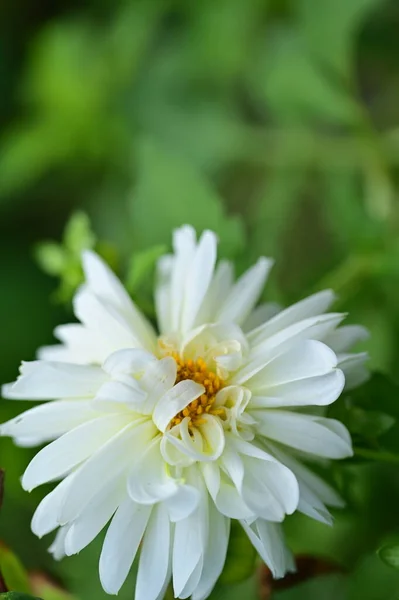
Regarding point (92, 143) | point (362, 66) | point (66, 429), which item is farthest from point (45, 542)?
point (362, 66)

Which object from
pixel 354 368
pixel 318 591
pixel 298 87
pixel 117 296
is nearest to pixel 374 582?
pixel 318 591

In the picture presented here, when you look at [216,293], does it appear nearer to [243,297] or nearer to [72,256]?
[243,297]

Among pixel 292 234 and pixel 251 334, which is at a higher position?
pixel 251 334

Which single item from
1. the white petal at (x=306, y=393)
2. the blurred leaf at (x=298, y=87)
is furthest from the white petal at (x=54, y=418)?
the blurred leaf at (x=298, y=87)

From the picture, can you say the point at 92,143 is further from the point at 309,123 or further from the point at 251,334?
the point at 251,334

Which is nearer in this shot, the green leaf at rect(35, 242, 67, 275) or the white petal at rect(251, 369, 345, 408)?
the white petal at rect(251, 369, 345, 408)

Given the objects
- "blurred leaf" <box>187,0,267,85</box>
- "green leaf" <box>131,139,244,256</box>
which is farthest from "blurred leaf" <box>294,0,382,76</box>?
"green leaf" <box>131,139,244,256</box>

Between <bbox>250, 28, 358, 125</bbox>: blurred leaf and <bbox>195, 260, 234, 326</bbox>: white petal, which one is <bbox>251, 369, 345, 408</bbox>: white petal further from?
<bbox>250, 28, 358, 125</bbox>: blurred leaf
